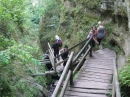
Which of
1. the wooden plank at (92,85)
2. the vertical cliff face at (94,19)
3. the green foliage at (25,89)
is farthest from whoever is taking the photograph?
the vertical cliff face at (94,19)

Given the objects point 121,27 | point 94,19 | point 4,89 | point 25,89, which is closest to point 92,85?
point 4,89

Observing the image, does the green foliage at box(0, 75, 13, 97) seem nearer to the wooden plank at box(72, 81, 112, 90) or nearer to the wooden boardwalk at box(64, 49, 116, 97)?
the wooden boardwalk at box(64, 49, 116, 97)

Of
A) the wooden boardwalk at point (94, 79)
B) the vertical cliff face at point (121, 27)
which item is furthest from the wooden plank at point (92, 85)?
the vertical cliff face at point (121, 27)

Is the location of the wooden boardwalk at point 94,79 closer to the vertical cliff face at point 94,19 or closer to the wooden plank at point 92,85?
the wooden plank at point 92,85

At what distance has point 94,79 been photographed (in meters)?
8.39

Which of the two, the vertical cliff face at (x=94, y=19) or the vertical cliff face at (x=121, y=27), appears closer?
the vertical cliff face at (x=121, y=27)

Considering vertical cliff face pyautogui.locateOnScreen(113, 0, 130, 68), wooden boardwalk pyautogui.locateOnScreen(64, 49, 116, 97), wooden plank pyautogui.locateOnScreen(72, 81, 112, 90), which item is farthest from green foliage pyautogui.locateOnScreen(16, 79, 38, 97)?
vertical cliff face pyautogui.locateOnScreen(113, 0, 130, 68)

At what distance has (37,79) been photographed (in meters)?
12.9

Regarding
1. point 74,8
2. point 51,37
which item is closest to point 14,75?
point 74,8

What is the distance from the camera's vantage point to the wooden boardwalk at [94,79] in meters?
7.09

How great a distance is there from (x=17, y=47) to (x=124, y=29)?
7.14 meters

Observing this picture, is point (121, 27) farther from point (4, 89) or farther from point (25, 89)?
point (4, 89)

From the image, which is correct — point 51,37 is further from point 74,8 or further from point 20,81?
point 20,81

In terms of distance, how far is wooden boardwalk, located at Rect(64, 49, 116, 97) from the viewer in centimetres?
709
